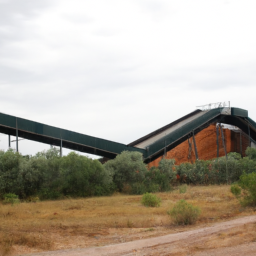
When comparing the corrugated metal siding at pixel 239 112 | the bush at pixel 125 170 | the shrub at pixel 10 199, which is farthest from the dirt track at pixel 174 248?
the corrugated metal siding at pixel 239 112

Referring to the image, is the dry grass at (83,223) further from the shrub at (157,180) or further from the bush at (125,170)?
the shrub at (157,180)

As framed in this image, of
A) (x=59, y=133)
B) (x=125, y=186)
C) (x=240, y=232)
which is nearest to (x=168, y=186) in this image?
(x=125, y=186)

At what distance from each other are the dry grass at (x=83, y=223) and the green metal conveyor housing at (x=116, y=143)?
359 inches

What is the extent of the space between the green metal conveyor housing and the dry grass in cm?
911

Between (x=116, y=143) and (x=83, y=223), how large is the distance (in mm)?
17333

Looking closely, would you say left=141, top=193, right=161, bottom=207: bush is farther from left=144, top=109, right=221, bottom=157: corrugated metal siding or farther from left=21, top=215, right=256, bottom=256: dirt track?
left=144, top=109, right=221, bottom=157: corrugated metal siding

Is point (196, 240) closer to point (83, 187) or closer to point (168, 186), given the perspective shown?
point (83, 187)

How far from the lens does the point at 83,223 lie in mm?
13836

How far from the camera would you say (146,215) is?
52.0ft

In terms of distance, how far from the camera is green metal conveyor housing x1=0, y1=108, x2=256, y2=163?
27.7 meters

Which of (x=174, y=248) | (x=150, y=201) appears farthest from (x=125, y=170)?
(x=174, y=248)

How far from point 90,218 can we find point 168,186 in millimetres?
14079

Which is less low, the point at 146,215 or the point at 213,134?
the point at 213,134

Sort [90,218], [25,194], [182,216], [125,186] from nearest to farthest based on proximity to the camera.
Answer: [182,216] → [90,218] → [25,194] → [125,186]
